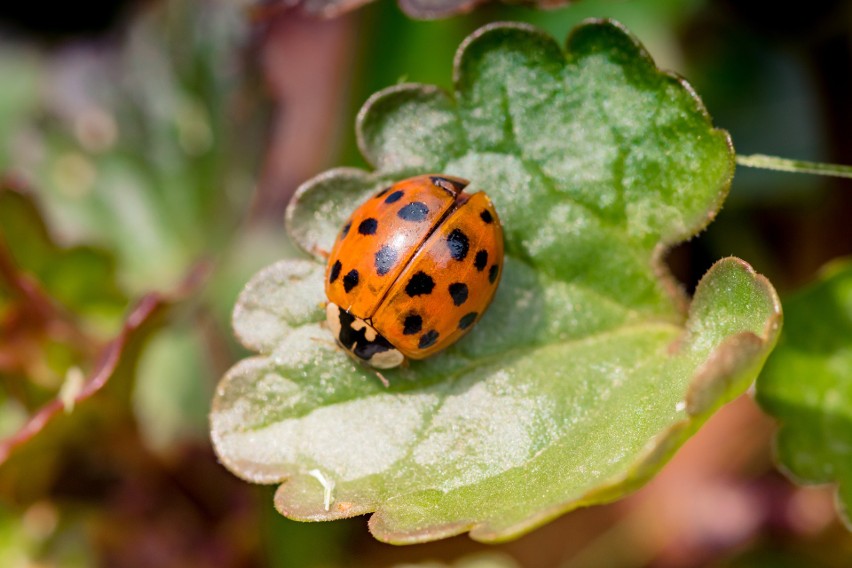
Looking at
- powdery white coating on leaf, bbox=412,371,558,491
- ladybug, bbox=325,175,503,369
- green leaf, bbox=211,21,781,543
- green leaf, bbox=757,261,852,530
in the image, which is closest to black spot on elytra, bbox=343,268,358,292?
ladybug, bbox=325,175,503,369

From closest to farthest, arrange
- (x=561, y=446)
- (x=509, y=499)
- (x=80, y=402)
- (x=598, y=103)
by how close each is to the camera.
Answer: (x=509, y=499) < (x=561, y=446) < (x=598, y=103) < (x=80, y=402)

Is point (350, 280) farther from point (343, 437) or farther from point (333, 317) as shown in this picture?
point (343, 437)

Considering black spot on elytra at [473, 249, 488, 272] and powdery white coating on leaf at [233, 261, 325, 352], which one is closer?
black spot on elytra at [473, 249, 488, 272]

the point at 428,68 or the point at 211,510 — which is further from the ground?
the point at 428,68

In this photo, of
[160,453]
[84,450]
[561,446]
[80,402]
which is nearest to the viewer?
[561,446]

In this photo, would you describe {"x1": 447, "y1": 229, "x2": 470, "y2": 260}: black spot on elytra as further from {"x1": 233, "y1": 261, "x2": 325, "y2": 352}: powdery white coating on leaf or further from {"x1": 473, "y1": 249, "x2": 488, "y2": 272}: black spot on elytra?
{"x1": 233, "y1": 261, "x2": 325, "y2": 352}: powdery white coating on leaf

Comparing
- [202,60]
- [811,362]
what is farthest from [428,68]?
[811,362]

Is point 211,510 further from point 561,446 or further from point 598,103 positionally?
point 598,103
